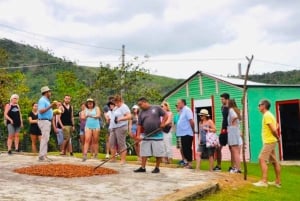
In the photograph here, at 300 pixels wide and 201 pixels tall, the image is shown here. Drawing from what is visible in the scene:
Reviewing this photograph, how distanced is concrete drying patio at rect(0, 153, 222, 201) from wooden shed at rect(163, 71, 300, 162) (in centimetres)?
969

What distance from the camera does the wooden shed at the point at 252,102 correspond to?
20.4 meters

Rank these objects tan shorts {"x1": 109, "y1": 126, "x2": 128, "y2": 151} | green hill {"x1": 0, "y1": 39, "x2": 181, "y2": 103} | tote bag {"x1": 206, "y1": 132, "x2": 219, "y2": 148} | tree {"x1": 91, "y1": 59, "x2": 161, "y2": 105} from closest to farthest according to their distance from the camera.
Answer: tote bag {"x1": 206, "y1": 132, "x2": 219, "y2": 148} → tan shorts {"x1": 109, "y1": 126, "x2": 128, "y2": 151} → tree {"x1": 91, "y1": 59, "x2": 161, "y2": 105} → green hill {"x1": 0, "y1": 39, "x2": 181, "y2": 103}

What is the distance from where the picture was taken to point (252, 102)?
20.4 m

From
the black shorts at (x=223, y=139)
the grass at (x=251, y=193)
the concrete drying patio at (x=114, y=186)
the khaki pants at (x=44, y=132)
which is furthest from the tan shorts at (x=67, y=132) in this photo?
the grass at (x=251, y=193)

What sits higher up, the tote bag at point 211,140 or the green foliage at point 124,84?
the green foliage at point 124,84

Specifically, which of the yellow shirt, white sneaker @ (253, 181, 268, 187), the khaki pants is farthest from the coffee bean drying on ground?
the yellow shirt

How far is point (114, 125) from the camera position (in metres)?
12.5

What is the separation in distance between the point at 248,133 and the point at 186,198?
42.9 feet

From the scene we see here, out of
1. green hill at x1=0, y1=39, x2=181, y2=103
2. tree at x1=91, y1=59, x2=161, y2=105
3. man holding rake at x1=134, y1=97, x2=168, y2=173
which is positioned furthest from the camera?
green hill at x1=0, y1=39, x2=181, y2=103

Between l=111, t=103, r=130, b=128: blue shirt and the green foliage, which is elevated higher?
the green foliage

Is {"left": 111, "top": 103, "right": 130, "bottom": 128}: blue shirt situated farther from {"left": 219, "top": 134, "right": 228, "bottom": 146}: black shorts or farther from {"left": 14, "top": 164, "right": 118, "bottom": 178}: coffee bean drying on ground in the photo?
{"left": 219, "top": 134, "right": 228, "bottom": 146}: black shorts

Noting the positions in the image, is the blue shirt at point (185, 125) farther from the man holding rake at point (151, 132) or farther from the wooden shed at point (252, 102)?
the wooden shed at point (252, 102)

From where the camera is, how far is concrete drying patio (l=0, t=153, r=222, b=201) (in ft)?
25.5

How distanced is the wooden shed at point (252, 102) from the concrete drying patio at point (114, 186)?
31.8 feet
